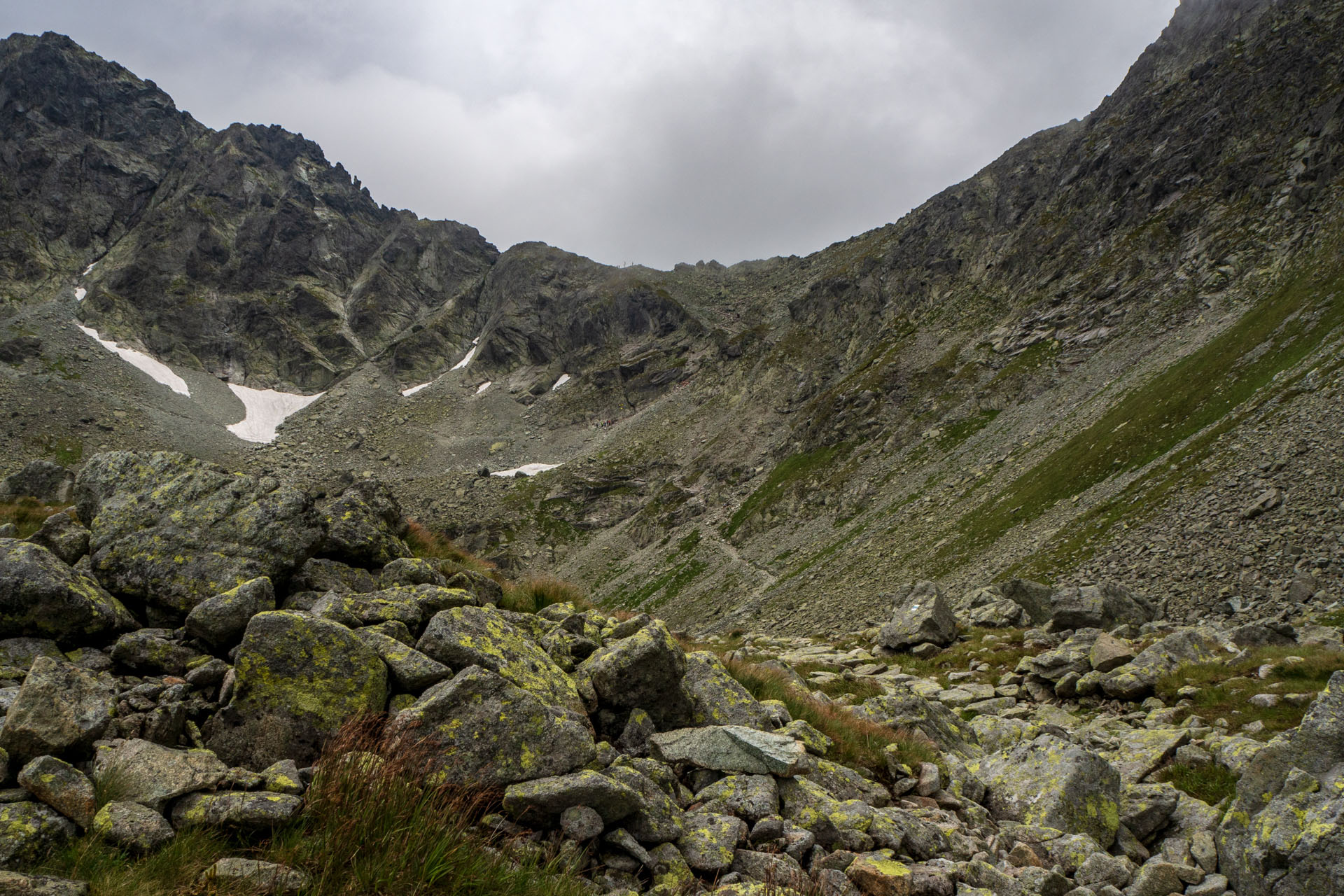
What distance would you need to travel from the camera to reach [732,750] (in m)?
7.88

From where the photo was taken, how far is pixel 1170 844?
8.16 metres

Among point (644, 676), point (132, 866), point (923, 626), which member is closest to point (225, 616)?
point (132, 866)

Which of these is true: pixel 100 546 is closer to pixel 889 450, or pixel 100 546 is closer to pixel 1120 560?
pixel 1120 560

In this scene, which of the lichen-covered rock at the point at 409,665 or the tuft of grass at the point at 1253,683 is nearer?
the lichen-covered rock at the point at 409,665

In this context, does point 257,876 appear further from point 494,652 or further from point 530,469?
point 530,469

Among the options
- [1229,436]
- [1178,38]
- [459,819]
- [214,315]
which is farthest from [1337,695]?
[214,315]

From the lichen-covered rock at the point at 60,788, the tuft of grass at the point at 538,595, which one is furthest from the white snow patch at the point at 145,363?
the lichen-covered rock at the point at 60,788

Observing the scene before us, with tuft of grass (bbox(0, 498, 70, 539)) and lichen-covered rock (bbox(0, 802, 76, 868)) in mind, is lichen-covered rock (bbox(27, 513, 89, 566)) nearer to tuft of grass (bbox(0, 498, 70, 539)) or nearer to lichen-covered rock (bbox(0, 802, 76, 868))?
tuft of grass (bbox(0, 498, 70, 539))

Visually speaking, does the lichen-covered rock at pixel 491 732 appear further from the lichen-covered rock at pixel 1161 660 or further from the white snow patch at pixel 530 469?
the white snow patch at pixel 530 469

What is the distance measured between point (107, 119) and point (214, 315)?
9420 centimetres

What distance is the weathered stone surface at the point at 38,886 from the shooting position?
3.17 meters

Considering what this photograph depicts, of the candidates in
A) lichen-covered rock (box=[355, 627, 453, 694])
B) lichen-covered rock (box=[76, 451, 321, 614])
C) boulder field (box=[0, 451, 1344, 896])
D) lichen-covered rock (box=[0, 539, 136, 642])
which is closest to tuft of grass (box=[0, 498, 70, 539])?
lichen-covered rock (box=[76, 451, 321, 614])

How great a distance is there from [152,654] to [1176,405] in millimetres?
56698

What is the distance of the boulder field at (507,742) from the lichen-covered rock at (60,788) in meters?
0.02
